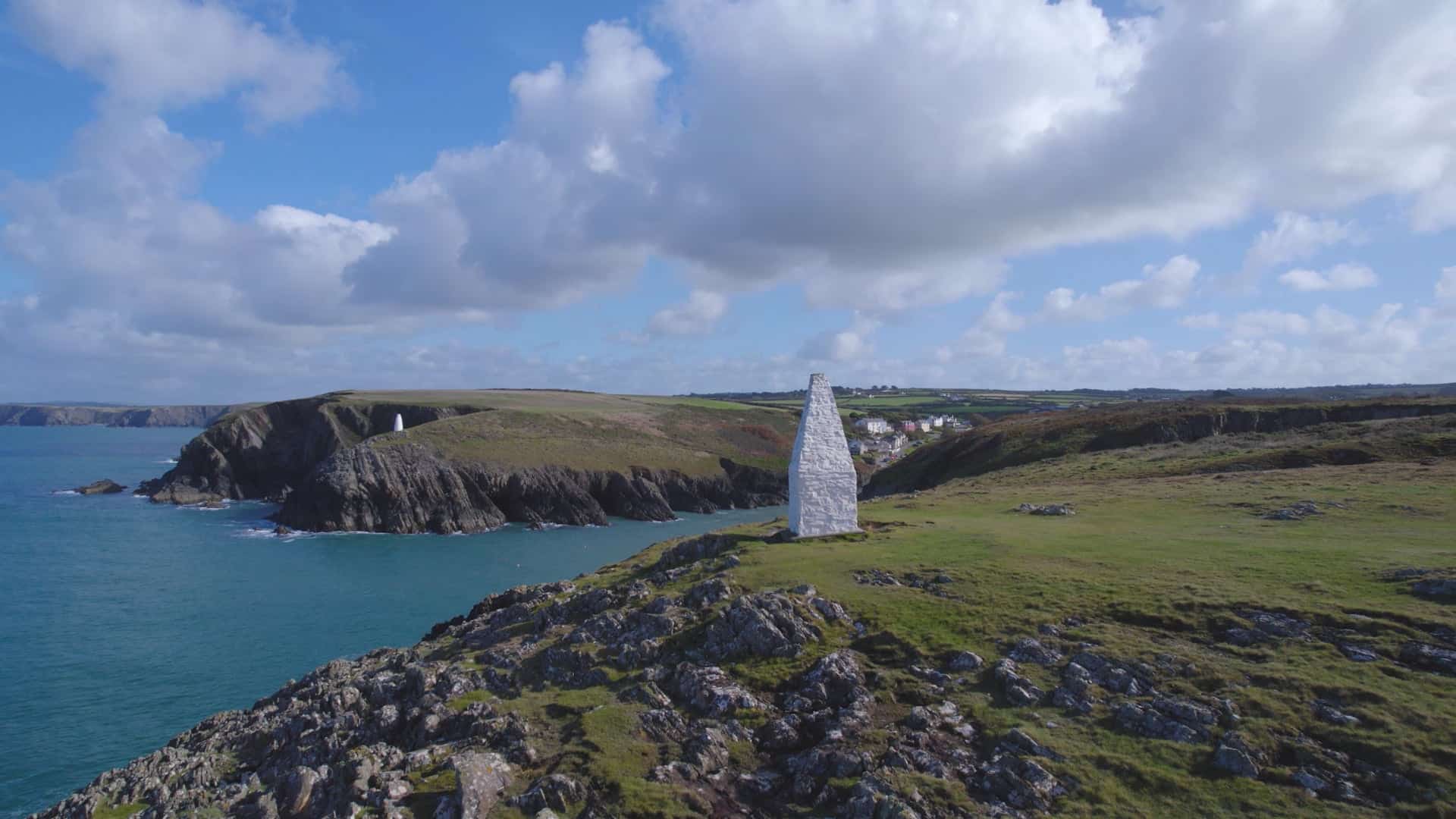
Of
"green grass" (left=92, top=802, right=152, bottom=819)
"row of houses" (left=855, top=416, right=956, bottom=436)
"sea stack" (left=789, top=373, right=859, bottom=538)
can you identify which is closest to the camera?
"green grass" (left=92, top=802, right=152, bottom=819)

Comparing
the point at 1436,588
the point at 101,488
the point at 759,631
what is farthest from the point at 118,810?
the point at 101,488

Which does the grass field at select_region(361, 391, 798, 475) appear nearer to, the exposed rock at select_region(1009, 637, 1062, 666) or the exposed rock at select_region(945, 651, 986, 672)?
the exposed rock at select_region(945, 651, 986, 672)

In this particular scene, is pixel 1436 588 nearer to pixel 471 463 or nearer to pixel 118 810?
pixel 118 810

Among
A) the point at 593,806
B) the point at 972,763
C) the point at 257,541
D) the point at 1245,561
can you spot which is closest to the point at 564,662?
the point at 593,806

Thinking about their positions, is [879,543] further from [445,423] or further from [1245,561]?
[445,423]

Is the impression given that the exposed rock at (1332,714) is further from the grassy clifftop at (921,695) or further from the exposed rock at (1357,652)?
the exposed rock at (1357,652)

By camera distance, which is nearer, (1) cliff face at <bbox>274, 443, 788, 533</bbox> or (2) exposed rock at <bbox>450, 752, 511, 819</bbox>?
(2) exposed rock at <bbox>450, 752, 511, 819</bbox>

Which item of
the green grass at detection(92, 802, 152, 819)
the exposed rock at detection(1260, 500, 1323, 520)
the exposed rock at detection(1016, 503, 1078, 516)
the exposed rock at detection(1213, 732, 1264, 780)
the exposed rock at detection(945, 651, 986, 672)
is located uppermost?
the exposed rock at detection(1260, 500, 1323, 520)

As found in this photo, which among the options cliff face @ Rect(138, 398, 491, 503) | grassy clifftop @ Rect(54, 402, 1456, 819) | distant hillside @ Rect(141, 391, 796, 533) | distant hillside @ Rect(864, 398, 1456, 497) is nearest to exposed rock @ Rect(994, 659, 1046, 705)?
grassy clifftop @ Rect(54, 402, 1456, 819)

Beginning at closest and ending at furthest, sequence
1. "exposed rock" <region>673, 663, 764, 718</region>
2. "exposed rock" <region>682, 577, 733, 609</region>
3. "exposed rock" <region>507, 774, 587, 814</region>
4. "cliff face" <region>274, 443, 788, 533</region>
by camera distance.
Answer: "exposed rock" <region>507, 774, 587, 814</region> < "exposed rock" <region>673, 663, 764, 718</region> < "exposed rock" <region>682, 577, 733, 609</region> < "cliff face" <region>274, 443, 788, 533</region>
